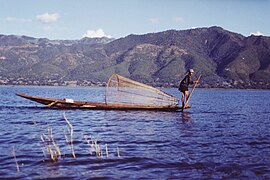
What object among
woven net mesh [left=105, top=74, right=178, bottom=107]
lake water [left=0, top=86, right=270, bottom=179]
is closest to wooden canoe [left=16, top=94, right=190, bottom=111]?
woven net mesh [left=105, top=74, right=178, bottom=107]

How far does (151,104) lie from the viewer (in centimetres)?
3425

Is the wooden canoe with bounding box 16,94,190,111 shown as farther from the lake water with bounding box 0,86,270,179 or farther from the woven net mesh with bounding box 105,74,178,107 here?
the lake water with bounding box 0,86,270,179

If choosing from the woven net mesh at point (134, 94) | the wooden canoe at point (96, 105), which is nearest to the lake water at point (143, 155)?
the wooden canoe at point (96, 105)

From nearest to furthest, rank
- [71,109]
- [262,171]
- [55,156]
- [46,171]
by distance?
[46,171] → [262,171] → [55,156] → [71,109]

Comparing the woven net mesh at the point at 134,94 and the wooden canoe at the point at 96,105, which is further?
the woven net mesh at the point at 134,94

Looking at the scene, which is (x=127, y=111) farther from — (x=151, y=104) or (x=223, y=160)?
(x=223, y=160)

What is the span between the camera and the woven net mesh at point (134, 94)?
3281 centimetres

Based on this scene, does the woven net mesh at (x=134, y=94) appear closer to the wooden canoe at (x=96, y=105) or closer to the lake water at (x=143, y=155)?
the wooden canoe at (x=96, y=105)

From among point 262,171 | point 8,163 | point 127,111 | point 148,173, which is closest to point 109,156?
point 148,173

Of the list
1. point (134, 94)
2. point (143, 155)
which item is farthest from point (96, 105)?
point (143, 155)

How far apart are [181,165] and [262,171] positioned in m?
2.78

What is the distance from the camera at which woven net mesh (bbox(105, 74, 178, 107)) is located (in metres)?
32.8

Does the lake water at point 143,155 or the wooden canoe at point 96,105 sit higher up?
the wooden canoe at point 96,105

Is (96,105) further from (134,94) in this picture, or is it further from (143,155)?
(143,155)
